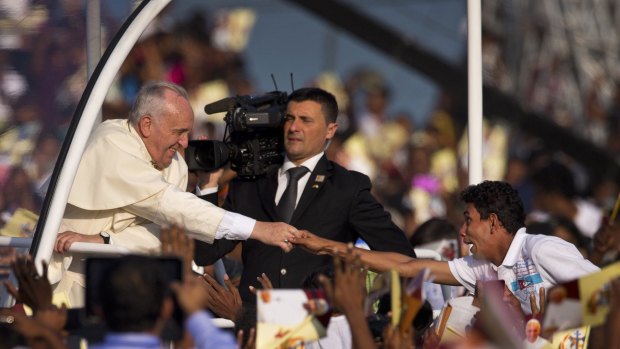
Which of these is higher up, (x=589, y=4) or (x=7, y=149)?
(x=589, y=4)

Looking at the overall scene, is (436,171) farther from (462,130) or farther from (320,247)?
(320,247)

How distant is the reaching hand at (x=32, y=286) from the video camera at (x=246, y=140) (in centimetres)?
221

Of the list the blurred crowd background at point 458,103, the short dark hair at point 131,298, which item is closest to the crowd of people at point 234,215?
the short dark hair at point 131,298

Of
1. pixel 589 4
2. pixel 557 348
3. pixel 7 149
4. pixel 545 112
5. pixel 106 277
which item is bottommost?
pixel 557 348

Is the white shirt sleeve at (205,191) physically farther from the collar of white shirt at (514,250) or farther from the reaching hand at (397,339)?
the reaching hand at (397,339)

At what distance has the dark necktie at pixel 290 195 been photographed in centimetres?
772

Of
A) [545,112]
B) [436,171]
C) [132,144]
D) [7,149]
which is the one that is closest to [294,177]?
[132,144]

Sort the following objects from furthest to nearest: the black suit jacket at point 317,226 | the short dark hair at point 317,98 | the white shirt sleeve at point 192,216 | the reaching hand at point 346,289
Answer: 1. the short dark hair at point 317,98
2. the black suit jacket at point 317,226
3. the white shirt sleeve at point 192,216
4. the reaching hand at point 346,289

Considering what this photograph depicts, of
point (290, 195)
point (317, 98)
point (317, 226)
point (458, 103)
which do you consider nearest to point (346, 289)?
point (317, 226)

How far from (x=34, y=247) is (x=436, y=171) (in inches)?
420

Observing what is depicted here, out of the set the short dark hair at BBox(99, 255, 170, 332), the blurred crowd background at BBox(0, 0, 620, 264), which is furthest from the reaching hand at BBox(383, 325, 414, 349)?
the blurred crowd background at BBox(0, 0, 620, 264)

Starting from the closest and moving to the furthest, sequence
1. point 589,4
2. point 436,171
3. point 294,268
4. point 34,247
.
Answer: point 34,247 < point 294,268 < point 436,171 < point 589,4

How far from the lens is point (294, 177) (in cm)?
781

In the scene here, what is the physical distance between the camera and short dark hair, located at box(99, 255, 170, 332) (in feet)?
15.3
